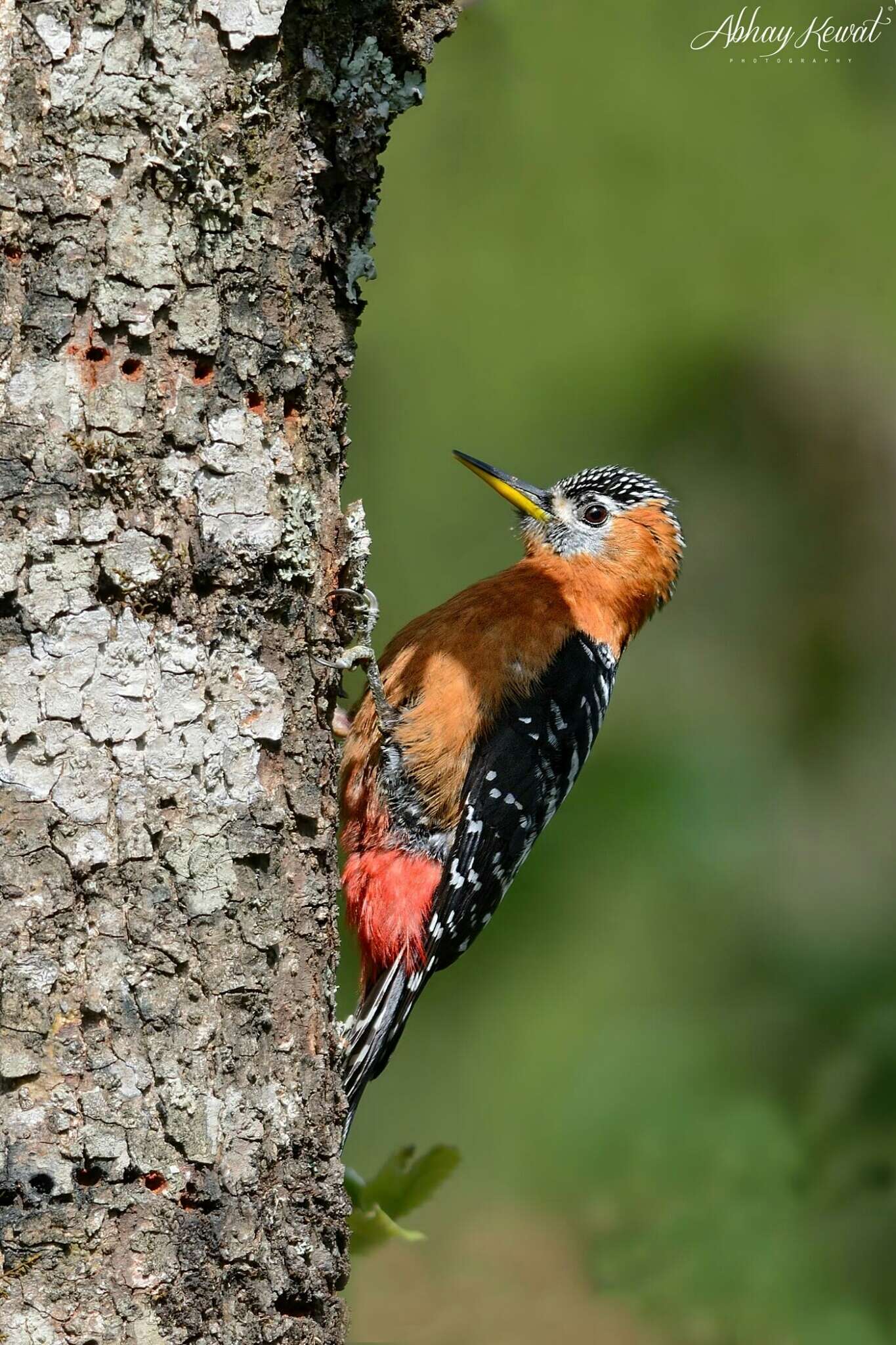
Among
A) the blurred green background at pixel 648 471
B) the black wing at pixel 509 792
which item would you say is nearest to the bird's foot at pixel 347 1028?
the black wing at pixel 509 792

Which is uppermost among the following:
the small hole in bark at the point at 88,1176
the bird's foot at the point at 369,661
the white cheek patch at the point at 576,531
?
the white cheek patch at the point at 576,531

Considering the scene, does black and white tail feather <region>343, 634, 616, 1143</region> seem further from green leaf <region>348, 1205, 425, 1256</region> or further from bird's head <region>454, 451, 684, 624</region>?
green leaf <region>348, 1205, 425, 1256</region>

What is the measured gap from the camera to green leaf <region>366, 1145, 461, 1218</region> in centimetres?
291

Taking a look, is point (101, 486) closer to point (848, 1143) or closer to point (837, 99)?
point (848, 1143)

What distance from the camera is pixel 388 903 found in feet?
13.2

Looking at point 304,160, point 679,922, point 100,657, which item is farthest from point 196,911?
point 679,922

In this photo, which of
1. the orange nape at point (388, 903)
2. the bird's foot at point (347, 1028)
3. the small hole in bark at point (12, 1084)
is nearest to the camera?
the small hole in bark at point (12, 1084)

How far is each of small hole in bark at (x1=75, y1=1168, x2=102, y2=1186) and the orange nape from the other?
1752mm

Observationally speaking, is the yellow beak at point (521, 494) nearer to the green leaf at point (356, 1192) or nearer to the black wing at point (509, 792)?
the black wing at point (509, 792)

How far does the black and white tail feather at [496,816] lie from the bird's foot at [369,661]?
0.33m

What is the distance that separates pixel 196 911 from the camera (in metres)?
2.41

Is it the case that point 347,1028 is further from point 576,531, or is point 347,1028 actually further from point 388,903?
point 576,531

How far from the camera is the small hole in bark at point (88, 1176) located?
2258 mm

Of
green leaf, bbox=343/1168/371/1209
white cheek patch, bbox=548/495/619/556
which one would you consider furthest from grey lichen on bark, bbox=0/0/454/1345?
white cheek patch, bbox=548/495/619/556
